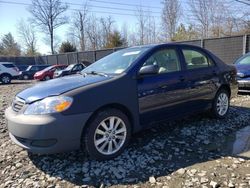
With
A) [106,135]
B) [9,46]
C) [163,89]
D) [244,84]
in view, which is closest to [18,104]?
[106,135]

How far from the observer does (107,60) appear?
4.95 meters

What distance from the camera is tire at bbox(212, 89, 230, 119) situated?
555 cm

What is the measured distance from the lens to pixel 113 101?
3783mm

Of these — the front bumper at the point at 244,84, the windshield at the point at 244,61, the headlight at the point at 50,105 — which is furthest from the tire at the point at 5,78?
the headlight at the point at 50,105

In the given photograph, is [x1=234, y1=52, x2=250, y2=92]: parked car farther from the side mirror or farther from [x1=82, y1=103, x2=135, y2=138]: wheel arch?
[x1=82, y1=103, x2=135, y2=138]: wheel arch

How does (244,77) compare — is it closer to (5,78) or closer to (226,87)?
(226,87)

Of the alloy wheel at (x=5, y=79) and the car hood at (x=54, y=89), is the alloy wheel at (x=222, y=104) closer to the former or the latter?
the car hood at (x=54, y=89)

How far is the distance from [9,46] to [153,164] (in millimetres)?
58901

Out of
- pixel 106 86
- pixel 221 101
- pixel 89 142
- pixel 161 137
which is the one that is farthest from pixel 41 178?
pixel 221 101

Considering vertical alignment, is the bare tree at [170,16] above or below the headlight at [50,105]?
above

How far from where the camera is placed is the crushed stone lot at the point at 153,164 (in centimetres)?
333

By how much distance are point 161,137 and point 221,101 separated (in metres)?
1.79

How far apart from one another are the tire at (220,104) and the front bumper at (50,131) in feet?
9.81

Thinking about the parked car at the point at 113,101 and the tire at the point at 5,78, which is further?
the tire at the point at 5,78
